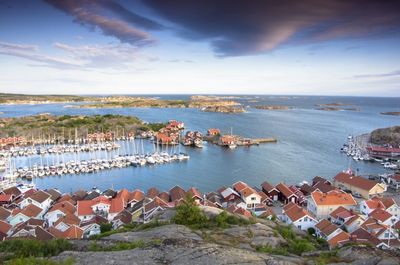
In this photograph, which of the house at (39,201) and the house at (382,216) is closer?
the house at (382,216)

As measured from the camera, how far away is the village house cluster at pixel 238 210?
1655cm

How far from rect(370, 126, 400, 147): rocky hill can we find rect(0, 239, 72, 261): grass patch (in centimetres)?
5078

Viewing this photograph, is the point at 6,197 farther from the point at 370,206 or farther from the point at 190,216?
the point at 370,206

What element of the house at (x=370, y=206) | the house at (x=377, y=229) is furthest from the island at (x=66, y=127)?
the house at (x=377, y=229)

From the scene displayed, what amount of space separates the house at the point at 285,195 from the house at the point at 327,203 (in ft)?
6.75

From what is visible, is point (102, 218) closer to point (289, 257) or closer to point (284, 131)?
point (289, 257)

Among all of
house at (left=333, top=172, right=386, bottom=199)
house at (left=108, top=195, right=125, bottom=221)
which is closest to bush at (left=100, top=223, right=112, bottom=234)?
house at (left=108, top=195, right=125, bottom=221)

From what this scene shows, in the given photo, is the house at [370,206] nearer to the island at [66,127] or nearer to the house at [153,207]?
the house at [153,207]

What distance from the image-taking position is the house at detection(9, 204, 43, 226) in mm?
19453

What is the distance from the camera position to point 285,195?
2442 cm

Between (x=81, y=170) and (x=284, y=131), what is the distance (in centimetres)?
4057

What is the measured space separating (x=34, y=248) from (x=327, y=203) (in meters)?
18.4

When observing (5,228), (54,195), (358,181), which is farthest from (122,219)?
(358,181)

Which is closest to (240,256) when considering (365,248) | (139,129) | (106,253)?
(106,253)
